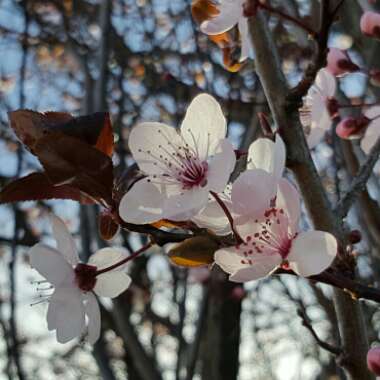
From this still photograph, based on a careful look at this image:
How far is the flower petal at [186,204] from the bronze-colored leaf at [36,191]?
11 centimetres

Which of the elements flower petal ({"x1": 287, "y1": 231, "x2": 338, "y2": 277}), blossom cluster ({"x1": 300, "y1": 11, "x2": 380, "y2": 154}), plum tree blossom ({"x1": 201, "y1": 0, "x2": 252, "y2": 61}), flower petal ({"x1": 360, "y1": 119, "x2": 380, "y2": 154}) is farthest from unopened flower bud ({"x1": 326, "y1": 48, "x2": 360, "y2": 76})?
flower petal ({"x1": 287, "y1": 231, "x2": 338, "y2": 277})

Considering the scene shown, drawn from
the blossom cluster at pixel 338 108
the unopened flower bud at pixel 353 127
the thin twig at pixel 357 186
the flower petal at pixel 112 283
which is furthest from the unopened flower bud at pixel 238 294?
the flower petal at pixel 112 283

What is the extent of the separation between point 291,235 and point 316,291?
1.70 m

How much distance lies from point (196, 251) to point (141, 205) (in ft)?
0.28

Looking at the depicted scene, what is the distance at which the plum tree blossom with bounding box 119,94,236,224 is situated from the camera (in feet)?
2.09

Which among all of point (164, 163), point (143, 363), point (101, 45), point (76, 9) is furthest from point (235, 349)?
point (164, 163)

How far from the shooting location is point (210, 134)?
2.31ft

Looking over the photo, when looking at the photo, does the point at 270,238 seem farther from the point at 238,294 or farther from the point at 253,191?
the point at 238,294

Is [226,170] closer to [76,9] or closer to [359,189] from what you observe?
[359,189]

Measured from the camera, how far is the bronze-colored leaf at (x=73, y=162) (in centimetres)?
61

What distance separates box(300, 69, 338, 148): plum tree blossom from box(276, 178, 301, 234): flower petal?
442 mm

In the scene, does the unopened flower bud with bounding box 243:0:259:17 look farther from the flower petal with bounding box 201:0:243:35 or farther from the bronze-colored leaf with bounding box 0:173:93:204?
the bronze-colored leaf with bounding box 0:173:93:204

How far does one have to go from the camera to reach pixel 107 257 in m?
0.79

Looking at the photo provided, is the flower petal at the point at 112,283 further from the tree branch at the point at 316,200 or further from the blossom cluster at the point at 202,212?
the tree branch at the point at 316,200
